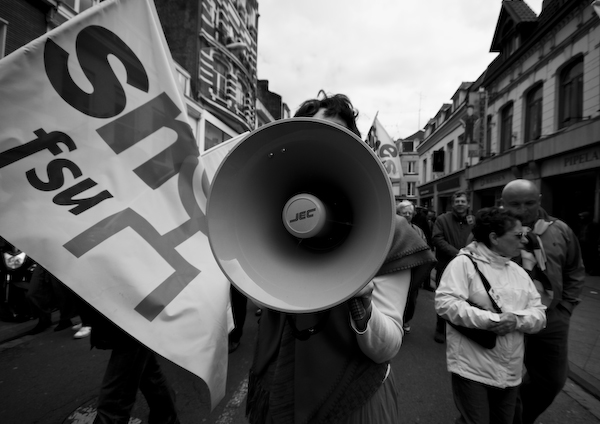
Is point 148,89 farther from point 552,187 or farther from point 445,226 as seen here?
point 552,187

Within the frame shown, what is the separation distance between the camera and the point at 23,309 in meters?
4.57

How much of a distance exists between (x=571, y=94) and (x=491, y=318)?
1183cm

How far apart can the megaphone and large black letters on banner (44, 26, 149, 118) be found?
3.84ft

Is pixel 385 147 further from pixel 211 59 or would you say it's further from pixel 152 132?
pixel 211 59

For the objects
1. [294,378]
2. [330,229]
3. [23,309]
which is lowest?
[23,309]

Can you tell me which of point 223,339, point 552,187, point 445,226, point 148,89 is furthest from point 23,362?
point 552,187

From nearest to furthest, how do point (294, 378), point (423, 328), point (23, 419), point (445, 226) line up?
point (294, 378)
point (23, 419)
point (445, 226)
point (423, 328)

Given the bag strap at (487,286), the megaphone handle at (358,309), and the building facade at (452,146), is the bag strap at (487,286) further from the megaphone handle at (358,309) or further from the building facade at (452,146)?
the building facade at (452,146)

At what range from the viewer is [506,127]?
45.6 ft

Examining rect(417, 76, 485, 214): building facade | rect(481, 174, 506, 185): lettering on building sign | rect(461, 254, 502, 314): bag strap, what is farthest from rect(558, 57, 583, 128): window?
rect(461, 254, 502, 314): bag strap

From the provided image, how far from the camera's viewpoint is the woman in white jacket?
5.92 feet

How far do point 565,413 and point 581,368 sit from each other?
3.49 ft

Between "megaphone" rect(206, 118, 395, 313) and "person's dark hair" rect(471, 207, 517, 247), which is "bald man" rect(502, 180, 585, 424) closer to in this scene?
"person's dark hair" rect(471, 207, 517, 247)

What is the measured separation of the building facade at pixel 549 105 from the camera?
8961 millimetres
